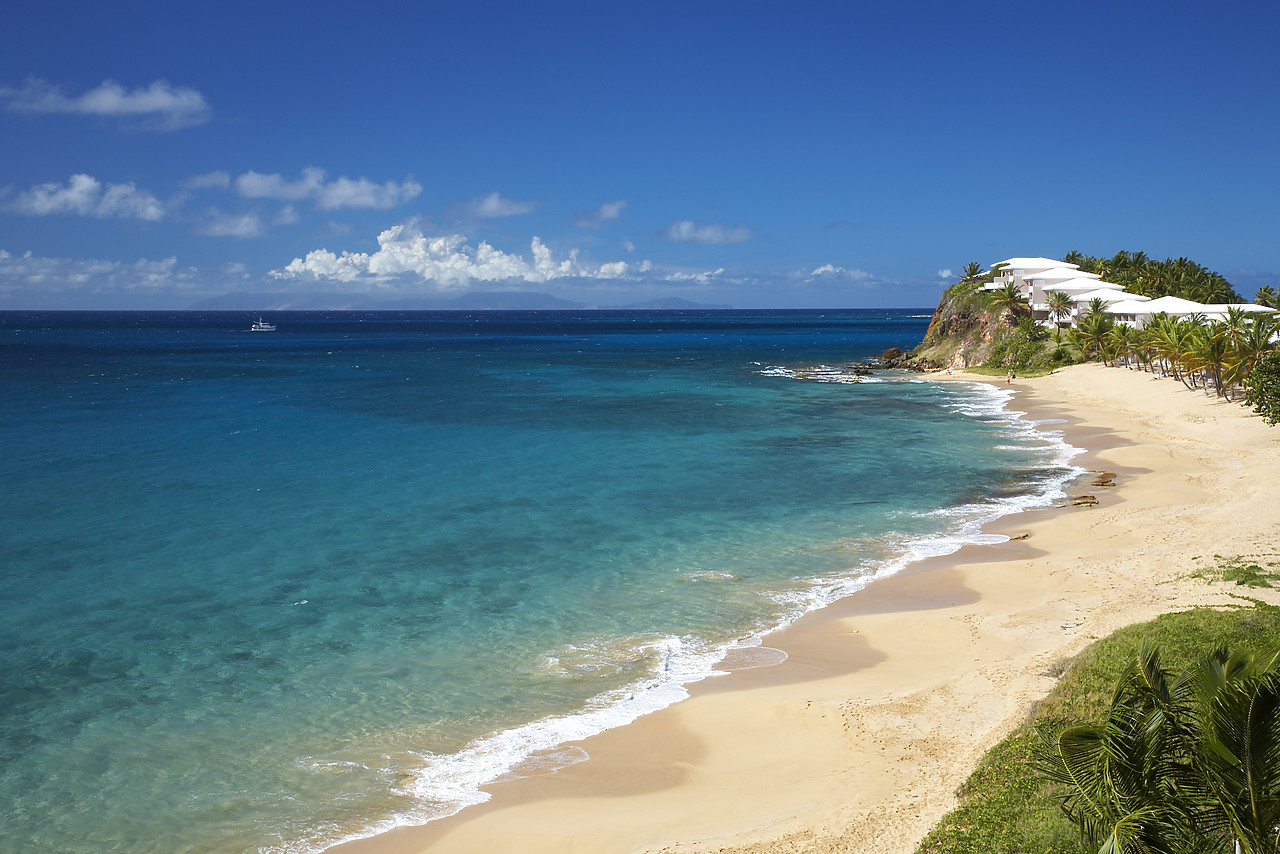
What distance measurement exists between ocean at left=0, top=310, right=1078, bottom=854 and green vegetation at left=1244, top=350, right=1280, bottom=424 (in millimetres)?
8999

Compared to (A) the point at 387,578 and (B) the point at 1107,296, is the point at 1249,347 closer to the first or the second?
(B) the point at 1107,296

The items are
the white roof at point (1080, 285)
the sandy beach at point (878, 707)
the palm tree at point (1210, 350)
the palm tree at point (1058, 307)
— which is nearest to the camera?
the sandy beach at point (878, 707)

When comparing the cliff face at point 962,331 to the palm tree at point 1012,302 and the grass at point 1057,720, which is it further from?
the grass at point 1057,720

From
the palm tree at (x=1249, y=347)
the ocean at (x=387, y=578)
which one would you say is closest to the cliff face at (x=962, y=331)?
the ocean at (x=387, y=578)

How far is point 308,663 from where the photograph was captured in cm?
1952

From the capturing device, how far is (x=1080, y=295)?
8144cm

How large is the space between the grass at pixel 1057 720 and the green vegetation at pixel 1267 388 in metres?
26.2

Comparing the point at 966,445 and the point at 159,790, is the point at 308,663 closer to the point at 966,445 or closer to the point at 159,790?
the point at 159,790

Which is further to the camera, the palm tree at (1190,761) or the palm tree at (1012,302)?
the palm tree at (1012,302)

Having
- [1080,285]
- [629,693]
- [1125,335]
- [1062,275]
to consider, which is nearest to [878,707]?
[629,693]

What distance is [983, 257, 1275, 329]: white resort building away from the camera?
62.8 meters

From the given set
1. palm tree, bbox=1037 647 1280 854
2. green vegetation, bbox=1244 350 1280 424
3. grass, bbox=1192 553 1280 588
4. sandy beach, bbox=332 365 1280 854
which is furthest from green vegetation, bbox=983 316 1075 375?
palm tree, bbox=1037 647 1280 854

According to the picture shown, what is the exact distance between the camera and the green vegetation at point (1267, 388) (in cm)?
3859

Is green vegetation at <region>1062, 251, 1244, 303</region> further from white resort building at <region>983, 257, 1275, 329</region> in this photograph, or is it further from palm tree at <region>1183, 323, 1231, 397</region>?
palm tree at <region>1183, 323, 1231, 397</region>
